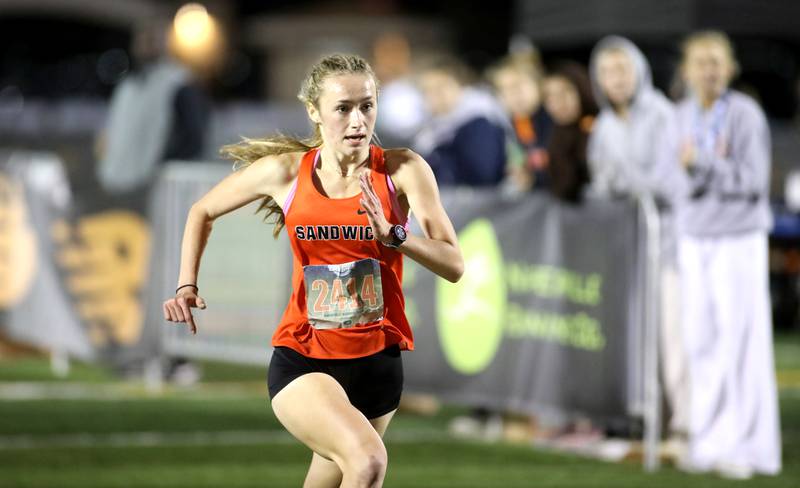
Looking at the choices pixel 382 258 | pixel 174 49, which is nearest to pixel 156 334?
pixel 174 49

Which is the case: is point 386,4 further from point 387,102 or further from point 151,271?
point 151,271

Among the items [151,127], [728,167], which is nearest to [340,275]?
[728,167]

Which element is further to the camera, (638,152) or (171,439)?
(171,439)

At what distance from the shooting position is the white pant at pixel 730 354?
10062 mm

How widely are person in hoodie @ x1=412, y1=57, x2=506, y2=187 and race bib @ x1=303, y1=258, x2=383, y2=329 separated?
5989 millimetres

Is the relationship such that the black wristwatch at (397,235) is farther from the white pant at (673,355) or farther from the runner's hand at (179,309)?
the white pant at (673,355)

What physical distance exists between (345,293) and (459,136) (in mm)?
6183

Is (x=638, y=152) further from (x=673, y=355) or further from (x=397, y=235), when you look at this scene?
(x=397, y=235)

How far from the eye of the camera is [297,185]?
6355 mm

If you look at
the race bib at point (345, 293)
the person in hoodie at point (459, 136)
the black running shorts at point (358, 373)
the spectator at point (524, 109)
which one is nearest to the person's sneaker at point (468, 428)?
the person in hoodie at point (459, 136)

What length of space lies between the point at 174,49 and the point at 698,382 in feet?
25.1

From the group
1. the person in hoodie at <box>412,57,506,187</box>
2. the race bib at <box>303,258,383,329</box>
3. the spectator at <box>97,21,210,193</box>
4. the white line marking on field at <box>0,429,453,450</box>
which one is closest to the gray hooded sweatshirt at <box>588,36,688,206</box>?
the person in hoodie at <box>412,57,506,187</box>

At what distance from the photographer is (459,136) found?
40.8 ft

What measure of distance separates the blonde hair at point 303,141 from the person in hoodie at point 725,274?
403 cm
